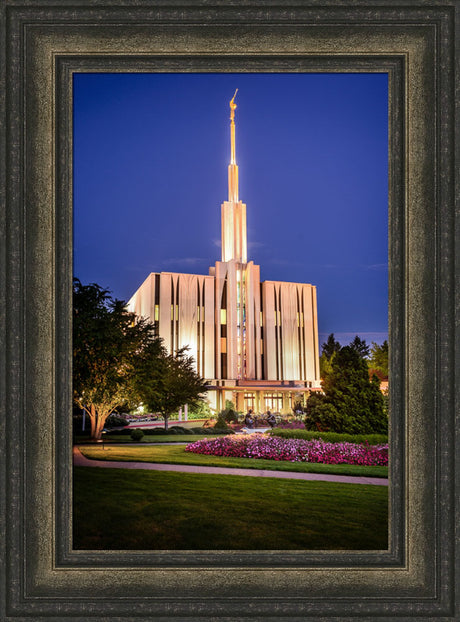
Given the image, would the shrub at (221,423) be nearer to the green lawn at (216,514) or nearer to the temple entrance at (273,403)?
the temple entrance at (273,403)

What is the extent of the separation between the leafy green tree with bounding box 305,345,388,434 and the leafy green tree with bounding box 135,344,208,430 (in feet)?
4.20

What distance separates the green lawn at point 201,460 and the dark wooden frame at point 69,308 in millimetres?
847

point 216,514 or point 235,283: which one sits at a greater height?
point 235,283

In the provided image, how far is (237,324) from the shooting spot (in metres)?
4.93

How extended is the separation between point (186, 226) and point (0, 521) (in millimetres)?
2829

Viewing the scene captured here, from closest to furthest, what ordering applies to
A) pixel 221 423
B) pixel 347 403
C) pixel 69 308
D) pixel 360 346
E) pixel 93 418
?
pixel 69 308 < pixel 360 346 < pixel 93 418 < pixel 221 423 < pixel 347 403

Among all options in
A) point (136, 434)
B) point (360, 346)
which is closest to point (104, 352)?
point (136, 434)

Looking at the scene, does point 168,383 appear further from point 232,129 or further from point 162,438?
point 232,129

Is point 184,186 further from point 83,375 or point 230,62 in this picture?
point 83,375

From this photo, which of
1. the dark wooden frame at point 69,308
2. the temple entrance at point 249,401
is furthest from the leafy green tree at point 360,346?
the temple entrance at point 249,401

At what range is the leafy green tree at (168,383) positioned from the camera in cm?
455

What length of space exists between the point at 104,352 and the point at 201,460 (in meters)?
1.41

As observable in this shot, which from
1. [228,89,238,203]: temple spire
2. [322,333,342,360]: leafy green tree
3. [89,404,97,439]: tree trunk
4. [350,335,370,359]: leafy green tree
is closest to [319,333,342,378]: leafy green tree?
[322,333,342,360]: leafy green tree

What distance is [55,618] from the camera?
2732mm
